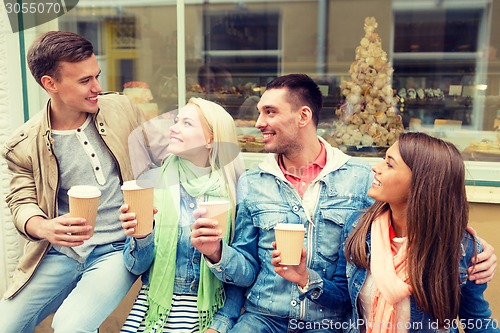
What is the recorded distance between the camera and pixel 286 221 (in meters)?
1.93

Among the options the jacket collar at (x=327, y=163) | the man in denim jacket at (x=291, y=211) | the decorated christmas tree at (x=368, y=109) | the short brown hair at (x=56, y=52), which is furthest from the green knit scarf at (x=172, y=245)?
the decorated christmas tree at (x=368, y=109)

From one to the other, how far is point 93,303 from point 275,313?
0.72 meters

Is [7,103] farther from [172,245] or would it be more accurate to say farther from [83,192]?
[172,245]

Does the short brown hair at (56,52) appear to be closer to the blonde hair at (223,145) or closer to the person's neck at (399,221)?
the blonde hair at (223,145)

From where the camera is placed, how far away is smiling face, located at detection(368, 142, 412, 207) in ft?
5.43

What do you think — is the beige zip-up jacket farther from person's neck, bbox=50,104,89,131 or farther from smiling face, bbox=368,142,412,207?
smiling face, bbox=368,142,412,207

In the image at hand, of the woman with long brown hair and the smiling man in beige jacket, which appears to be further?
the smiling man in beige jacket

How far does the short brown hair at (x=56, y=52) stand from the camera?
1999 millimetres

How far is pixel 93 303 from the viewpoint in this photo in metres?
1.94

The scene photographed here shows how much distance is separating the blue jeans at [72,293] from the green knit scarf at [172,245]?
0.16m

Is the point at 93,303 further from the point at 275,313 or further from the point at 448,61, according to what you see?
the point at 448,61

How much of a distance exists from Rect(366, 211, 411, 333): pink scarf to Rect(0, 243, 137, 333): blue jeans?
3.32 feet

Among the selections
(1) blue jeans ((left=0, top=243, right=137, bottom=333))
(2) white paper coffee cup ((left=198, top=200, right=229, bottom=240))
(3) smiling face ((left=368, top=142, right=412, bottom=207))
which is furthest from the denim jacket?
(1) blue jeans ((left=0, top=243, right=137, bottom=333))

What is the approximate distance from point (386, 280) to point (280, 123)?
750 mm
